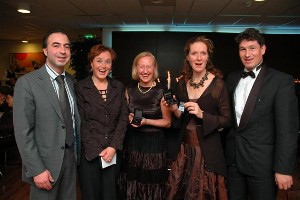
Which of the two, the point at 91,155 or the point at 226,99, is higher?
the point at 226,99

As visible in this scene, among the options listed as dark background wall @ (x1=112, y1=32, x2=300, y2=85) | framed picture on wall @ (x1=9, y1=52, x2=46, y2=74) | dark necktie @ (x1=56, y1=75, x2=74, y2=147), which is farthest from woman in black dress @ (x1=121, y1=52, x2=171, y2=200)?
framed picture on wall @ (x1=9, y1=52, x2=46, y2=74)

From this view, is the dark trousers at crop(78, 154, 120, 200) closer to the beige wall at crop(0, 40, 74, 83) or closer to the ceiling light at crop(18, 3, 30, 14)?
the ceiling light at crop(18, 3, 30, 14)

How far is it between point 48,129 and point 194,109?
106cm

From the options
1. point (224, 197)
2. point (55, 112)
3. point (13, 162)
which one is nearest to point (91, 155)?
point (55, 112)

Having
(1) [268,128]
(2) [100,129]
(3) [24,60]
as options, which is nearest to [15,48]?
(3) [24,60]

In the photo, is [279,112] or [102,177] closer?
[279,112]

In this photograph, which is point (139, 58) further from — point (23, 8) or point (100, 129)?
point (23, 8)

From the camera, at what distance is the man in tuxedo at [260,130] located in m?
1.91

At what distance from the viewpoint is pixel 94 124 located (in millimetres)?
2258

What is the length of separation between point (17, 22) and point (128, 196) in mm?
6645

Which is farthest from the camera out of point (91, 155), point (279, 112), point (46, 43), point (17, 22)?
point (17, 22)

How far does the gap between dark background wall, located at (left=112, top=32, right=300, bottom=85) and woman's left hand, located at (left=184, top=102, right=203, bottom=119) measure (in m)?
5.85

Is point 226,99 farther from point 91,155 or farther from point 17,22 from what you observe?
point 17,22

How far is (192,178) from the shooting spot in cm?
210
